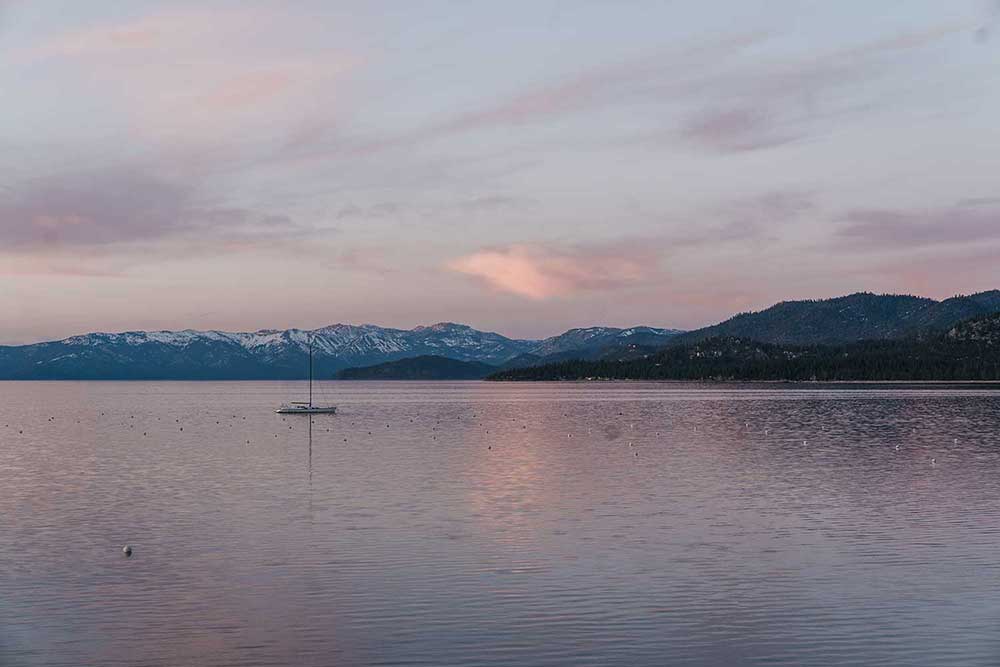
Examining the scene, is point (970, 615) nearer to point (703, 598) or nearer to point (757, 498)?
point (703, 598)

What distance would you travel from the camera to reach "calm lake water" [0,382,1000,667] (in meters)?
30.2

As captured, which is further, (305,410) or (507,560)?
(305,410)

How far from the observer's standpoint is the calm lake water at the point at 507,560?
1188 inches

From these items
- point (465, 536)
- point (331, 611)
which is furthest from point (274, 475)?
point (331, 611)

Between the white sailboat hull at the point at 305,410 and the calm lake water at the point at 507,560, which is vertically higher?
the white sailboat hull at the point at 305,410

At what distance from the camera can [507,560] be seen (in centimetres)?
4272

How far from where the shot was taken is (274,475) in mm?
79438

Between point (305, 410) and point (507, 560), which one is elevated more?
point (305, 410)

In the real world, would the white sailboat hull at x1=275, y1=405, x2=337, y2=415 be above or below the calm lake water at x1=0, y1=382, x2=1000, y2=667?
above

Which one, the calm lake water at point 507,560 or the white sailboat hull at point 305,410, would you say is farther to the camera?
the white sailboat hull at point 305,410

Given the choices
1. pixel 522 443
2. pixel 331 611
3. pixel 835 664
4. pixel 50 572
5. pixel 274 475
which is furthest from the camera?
pixel 522 443

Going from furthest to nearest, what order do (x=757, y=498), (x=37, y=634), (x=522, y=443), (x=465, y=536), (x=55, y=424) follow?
(x=55, y=424) → (x=522, y=443) → (x=757, y=498) → (x=465, y=536) → (x=37, y=634)

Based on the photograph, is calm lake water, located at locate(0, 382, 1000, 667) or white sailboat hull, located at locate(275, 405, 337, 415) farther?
white sailboat hull, located at locate(275, 405, 337, 415)

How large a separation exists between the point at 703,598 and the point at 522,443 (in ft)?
257
